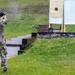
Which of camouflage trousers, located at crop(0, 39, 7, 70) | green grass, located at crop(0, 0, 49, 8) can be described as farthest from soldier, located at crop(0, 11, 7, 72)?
green grass, located at crop(0, 0, 49, 8)

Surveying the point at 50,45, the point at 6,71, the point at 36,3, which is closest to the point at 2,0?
the point at 36,3

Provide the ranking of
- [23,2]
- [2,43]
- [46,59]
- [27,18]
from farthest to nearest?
[23,2], [27,18], [46,59], [2,43]

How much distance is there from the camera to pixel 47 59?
1162 cm

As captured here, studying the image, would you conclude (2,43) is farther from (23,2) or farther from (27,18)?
(23,2)

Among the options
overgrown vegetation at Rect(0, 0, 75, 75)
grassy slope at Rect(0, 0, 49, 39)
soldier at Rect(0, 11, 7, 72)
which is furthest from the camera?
grassy slope at Rect(0, 0, 49, 39)

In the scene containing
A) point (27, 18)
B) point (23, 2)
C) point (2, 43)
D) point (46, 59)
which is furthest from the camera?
point (23, 2)

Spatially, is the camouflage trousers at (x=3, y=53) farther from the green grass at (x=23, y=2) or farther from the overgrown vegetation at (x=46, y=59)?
the green grass at (x=23, y=2)

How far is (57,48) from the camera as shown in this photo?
13.4 m

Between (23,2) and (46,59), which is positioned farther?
(23,2)

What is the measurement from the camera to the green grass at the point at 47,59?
377 inches

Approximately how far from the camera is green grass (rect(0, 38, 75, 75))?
959 centimetres

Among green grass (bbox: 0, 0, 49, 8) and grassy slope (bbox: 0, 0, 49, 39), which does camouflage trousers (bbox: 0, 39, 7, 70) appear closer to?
grassy slope (bbox: 0, 0, 49, 39)

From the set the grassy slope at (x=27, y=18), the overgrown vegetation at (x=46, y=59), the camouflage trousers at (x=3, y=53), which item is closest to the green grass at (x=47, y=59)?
the overgrown vegetation at (x=46, y=59)

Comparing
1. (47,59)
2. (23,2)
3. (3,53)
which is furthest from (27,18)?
(3,53)
